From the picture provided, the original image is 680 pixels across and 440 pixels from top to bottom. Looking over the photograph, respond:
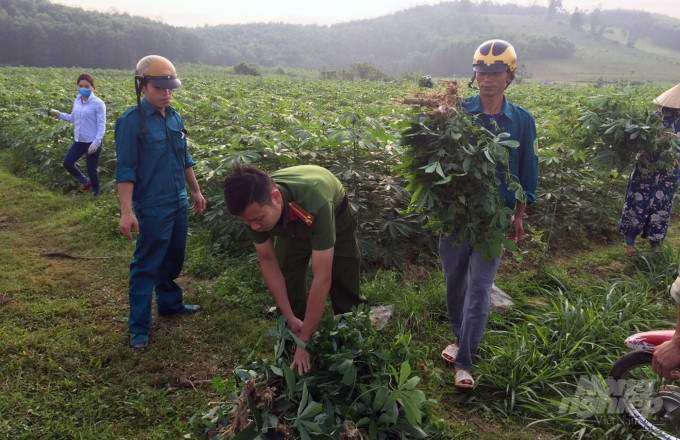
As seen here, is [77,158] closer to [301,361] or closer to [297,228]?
[297,228]

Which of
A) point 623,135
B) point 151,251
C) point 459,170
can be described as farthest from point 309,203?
point 623,135

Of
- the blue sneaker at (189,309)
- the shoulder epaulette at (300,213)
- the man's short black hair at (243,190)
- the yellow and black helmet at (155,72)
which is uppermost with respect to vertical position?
the yellow and black helmet at (155,72)

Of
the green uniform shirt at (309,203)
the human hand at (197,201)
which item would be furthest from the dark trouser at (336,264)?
the human hand at (197,201)

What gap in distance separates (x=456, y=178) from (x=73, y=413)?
2.47m

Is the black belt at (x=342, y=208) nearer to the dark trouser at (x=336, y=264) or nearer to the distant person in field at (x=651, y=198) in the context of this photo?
Result: the dark trouser at (x=336, y=264)

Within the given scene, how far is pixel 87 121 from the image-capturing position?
5.57 m

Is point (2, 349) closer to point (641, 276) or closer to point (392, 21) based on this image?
point (641, 276)

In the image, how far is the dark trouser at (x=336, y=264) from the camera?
8.45 feet

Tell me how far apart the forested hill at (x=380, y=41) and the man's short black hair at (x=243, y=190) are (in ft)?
149

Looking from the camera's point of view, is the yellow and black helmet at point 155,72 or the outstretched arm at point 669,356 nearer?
the outstretched arm at point 669,356

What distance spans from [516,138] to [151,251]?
7.87 feet

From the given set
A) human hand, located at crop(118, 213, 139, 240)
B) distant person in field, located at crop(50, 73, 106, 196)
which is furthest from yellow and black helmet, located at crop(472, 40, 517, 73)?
distant person in field, located at crop(50, 73, 106, 196)

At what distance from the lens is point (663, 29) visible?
11906 cm

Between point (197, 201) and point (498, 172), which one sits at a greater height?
point (498, 172)
